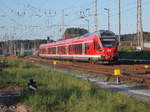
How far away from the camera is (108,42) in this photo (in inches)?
1127

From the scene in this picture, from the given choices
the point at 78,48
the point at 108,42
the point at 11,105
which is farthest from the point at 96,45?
the point at 11,105

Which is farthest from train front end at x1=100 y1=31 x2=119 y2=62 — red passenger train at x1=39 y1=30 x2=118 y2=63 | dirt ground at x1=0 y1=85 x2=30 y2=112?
dirt ground at x1=0 y1=85 x2=30 y2=112

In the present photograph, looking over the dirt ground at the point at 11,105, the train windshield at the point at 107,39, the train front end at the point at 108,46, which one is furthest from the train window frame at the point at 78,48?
the dirt ground at the point at 11,105

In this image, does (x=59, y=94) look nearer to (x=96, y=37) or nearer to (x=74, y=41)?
(x=96, y=37)

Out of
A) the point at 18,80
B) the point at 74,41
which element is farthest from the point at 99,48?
the point at 18,80

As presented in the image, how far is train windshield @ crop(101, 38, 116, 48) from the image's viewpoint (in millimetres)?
28388

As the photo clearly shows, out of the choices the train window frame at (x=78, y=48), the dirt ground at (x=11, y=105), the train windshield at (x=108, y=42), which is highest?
the train windshield at (x=108, y=42)

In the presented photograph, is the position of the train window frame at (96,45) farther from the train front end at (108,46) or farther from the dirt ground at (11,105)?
the dirt ground at (11,105)

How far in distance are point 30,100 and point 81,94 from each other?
1963mm

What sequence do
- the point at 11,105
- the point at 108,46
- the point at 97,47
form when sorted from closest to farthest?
the point at 11,105
the point at 108,46
the point at 97,47

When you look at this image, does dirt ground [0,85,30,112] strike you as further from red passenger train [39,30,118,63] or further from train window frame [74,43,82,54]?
train window frame [74,43,82,54]

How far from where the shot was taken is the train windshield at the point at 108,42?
2839 centimetres

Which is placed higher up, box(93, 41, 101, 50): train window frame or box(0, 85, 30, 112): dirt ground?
box(93, 41, 101, 50): train window frame

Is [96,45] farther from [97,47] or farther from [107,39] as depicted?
[107,39]
